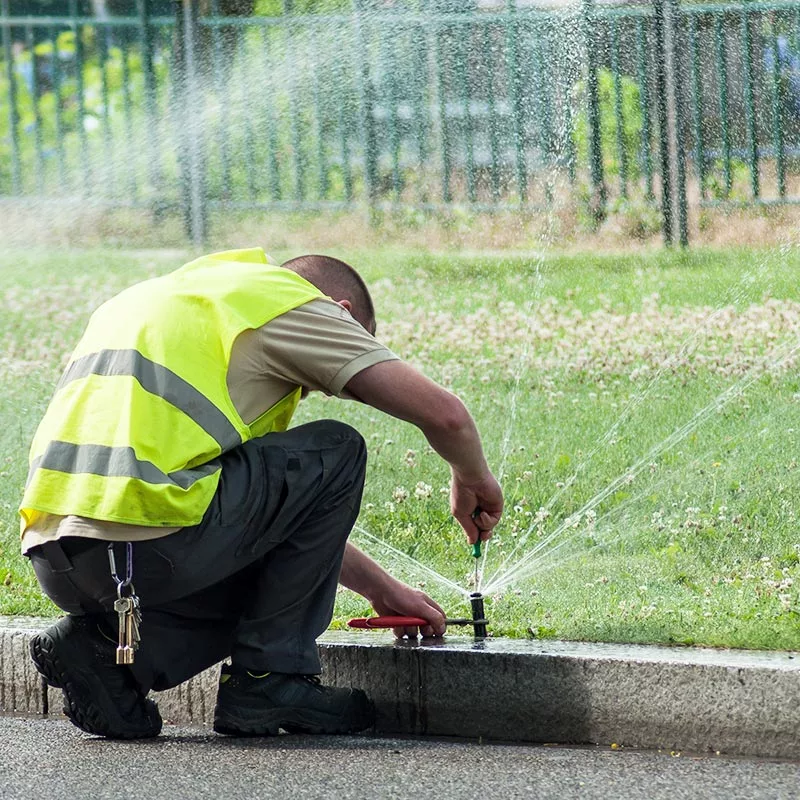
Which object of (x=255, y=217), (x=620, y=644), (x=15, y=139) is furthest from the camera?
(x=15, y=139)

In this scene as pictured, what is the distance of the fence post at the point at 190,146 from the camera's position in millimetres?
11383

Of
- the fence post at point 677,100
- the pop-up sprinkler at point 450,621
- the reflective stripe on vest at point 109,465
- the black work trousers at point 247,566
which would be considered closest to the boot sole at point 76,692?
the black work trousers at point 247,566

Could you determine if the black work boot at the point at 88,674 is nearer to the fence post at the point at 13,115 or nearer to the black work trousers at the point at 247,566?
the black work trousers at the point at 247,566

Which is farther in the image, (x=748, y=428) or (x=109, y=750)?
(x=748, y=428)

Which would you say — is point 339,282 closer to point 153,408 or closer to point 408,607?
point 153,408

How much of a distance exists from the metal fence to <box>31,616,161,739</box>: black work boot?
637 centimetres

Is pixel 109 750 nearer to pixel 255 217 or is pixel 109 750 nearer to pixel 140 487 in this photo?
pixel 140 487

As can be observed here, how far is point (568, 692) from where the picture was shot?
3.91 m

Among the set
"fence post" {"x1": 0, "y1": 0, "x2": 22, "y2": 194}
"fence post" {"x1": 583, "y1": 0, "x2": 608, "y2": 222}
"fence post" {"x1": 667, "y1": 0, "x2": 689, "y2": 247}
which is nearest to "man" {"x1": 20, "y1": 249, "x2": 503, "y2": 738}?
"fence post" {"x1": 583, "y1": 0, "x2": 608, "y2": 222}

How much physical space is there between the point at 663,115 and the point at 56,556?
7.14 metres

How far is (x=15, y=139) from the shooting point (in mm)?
12500

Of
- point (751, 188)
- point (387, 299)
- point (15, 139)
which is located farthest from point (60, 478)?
point (15, 139)

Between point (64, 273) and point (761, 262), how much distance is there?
492 cm

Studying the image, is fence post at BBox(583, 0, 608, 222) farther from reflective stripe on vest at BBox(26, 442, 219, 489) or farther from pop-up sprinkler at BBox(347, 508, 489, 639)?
reflective stripe on vest at BBox(26, 442, 219, 489)
